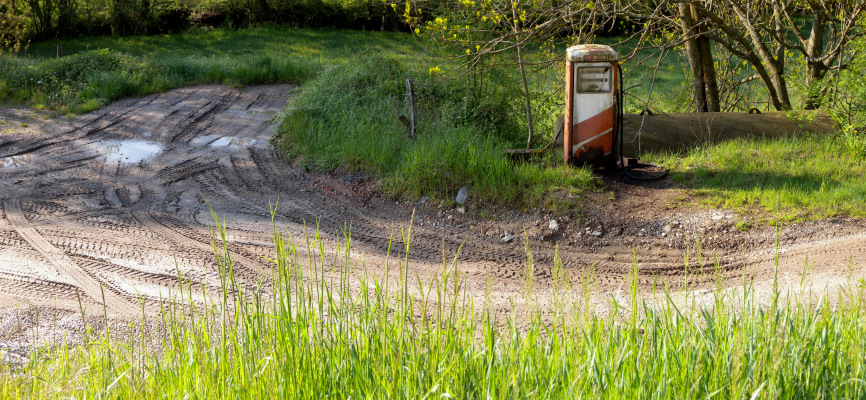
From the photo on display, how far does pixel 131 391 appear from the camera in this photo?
118 inches

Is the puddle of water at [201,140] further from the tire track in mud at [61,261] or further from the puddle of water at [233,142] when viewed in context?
the tire track in mud at [61,261]

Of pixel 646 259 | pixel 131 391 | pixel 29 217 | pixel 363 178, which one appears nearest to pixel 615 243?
pixel 646 259

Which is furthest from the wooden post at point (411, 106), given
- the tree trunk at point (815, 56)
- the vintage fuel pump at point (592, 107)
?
the tree trunk at point (815, 56)

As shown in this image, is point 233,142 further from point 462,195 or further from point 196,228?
point 462,195

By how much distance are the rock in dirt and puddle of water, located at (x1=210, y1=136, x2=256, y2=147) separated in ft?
15.6

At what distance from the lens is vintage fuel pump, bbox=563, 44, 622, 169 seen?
7.91 meters

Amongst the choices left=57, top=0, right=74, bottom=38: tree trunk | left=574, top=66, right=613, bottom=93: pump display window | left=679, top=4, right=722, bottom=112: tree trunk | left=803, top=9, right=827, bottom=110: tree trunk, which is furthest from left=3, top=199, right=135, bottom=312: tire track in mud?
left=57, top=0, right=74, bottom=38: tree trunk

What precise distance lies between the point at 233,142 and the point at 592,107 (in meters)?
6.30

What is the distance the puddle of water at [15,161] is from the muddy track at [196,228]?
2cm

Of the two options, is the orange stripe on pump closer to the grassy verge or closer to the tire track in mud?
the grassy verge

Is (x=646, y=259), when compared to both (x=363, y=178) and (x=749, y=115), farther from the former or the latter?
(x=749, y=115)

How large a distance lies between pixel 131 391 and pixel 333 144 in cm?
679

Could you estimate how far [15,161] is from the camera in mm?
10008

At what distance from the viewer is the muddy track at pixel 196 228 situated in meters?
5.98
